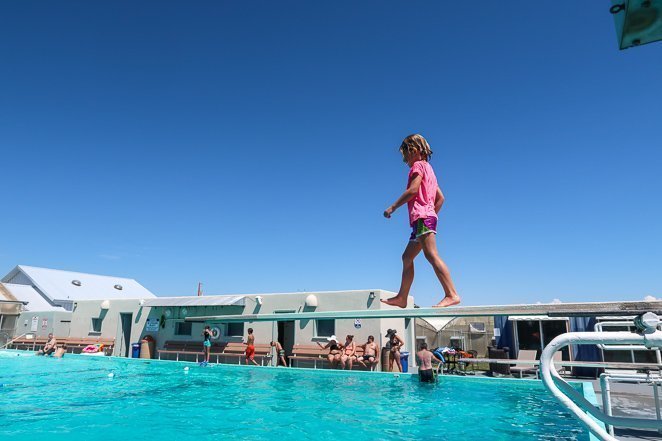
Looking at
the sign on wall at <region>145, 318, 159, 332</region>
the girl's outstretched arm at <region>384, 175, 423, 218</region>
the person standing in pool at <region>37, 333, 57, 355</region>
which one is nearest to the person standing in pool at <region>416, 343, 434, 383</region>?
the girl's outstretched arm at <region>384, 175, 423, 218</region>

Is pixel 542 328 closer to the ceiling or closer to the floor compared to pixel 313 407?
closer to the ceiling

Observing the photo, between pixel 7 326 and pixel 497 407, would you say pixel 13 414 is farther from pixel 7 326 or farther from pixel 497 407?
pixel 7 326

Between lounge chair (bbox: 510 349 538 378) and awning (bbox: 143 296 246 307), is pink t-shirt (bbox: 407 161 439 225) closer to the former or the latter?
lounge chair (bbox: 510 349 538 378)

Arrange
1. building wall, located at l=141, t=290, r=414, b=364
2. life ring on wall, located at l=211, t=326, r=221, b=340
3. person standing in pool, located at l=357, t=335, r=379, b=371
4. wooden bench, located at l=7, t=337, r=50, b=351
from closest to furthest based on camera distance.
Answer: person standing in pool, located at l=357, t=335, r=379, b=371 < building wall, located at l=141, t=290, r=414, b=364 < life ring on wall, located at l=211, t=326, r=221, b=340 < wooden bench, located at l=7, t=337, r=50, b=351

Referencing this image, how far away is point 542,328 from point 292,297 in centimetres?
1013

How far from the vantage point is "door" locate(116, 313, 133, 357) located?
2353 centimetres

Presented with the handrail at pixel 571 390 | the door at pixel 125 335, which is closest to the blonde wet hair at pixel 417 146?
the handrail at pixel 571 390

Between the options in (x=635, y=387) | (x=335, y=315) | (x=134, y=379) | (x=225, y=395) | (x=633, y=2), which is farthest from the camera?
(x=134, y=379)

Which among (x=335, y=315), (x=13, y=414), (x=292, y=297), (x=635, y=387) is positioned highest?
(x=292, y=297)

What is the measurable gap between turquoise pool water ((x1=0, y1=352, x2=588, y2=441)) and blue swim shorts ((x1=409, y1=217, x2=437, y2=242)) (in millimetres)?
5135

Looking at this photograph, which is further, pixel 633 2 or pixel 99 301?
pixel 99 301

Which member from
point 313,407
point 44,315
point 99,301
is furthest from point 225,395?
point 44,315

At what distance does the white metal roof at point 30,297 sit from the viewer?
33.4 m

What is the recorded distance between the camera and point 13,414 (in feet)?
29.2
